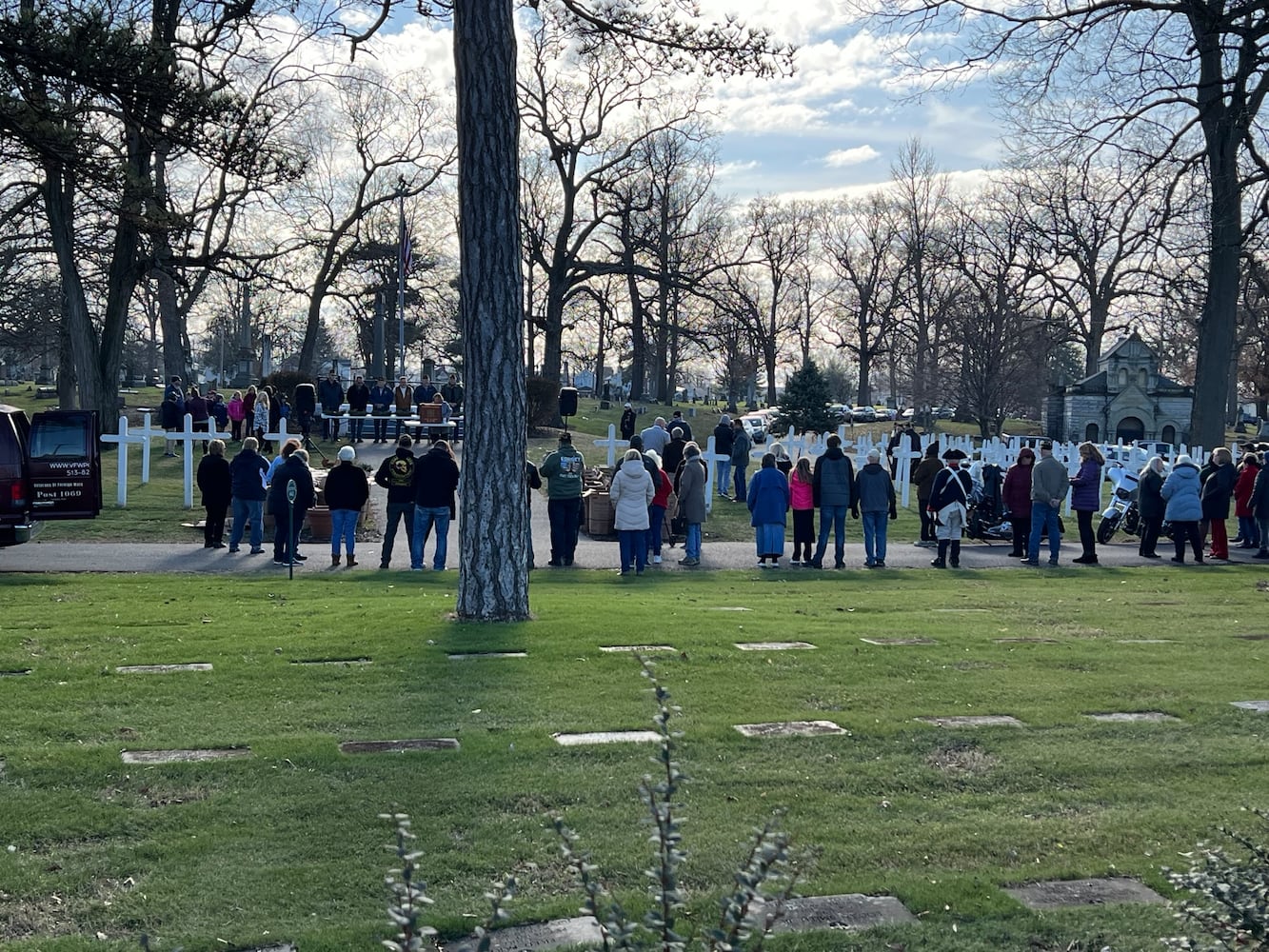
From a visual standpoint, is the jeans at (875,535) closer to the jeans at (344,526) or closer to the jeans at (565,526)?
the jeans at (565,526)

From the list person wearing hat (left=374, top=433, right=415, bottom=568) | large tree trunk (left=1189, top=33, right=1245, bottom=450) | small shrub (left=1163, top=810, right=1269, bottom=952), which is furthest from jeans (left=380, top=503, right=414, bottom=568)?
small shrub (left=1163, top=810, right=1269, bottom=952)

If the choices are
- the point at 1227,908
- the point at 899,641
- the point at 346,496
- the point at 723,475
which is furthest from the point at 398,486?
the point at 1227,908

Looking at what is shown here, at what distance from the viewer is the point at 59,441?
17625mm

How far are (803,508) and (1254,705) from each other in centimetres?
1184

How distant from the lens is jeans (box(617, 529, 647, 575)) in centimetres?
1812

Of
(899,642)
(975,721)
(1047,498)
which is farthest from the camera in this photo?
(1047,498)

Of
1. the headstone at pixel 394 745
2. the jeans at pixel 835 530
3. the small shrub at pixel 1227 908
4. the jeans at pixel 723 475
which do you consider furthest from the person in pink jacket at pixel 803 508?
the small shrub at pixel 1227 908

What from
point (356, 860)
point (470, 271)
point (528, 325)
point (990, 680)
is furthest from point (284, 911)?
point (528, 325)

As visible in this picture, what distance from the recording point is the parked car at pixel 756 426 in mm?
54838

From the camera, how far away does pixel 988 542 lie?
79.3 feet

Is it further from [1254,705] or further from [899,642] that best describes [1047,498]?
[1254,705]

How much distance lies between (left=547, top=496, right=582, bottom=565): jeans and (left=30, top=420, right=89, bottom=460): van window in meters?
6.43

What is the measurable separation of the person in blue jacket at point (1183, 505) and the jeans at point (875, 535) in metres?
4.85

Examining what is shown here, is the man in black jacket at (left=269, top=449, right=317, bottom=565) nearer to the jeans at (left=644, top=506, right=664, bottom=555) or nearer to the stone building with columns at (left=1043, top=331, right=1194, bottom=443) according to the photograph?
the jeans at (left=644, top=506, right=664, bottom=555)
